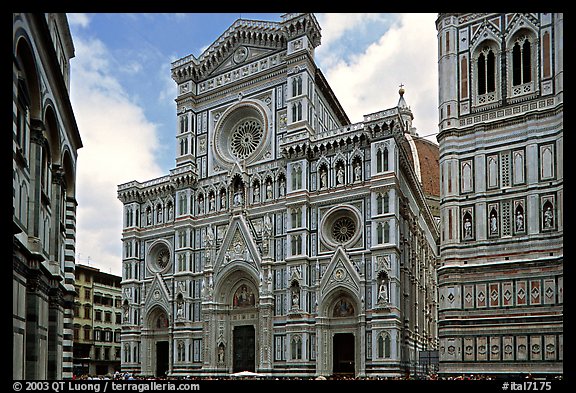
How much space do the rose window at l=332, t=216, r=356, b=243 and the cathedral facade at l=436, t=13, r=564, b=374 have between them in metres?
7.46

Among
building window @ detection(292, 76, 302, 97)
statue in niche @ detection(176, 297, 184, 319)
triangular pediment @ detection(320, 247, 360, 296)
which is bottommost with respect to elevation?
statue in niche @ detection(176, 297, 184, 319)

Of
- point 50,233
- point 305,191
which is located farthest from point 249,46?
point 50,233

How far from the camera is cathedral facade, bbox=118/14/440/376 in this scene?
125 feet

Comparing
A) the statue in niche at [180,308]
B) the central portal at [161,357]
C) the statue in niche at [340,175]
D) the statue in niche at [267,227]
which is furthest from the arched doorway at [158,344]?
the statue in niche at [340,175]

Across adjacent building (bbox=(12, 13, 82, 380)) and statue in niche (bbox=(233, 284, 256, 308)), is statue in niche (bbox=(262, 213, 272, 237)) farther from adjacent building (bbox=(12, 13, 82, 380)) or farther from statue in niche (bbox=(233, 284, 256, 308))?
adjacent building (bbox=(12, 13, 82, 380))

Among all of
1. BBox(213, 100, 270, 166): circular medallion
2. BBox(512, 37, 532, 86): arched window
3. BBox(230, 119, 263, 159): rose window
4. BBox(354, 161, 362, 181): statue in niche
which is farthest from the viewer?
BBox(230, 119, 263, 159): rose window

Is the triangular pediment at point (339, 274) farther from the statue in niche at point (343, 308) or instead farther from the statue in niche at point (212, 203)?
the statue in niche at point (212, 203)

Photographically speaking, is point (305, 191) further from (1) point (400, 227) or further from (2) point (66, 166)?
(2) point (66, 166)

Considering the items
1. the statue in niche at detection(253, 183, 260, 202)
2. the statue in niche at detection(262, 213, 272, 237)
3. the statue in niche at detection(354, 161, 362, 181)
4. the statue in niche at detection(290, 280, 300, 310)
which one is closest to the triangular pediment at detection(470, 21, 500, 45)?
the statue in niche at detection(354, 161, 362, 181)

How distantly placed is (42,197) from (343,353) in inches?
952

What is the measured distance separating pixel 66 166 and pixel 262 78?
2333 centimetres

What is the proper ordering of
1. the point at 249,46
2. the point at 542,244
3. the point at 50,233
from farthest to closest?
the point at 249,46 < the point at 542,244 < the point at 50,233

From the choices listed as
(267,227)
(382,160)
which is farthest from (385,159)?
(267,227)

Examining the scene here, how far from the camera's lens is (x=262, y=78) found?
4475 cm
